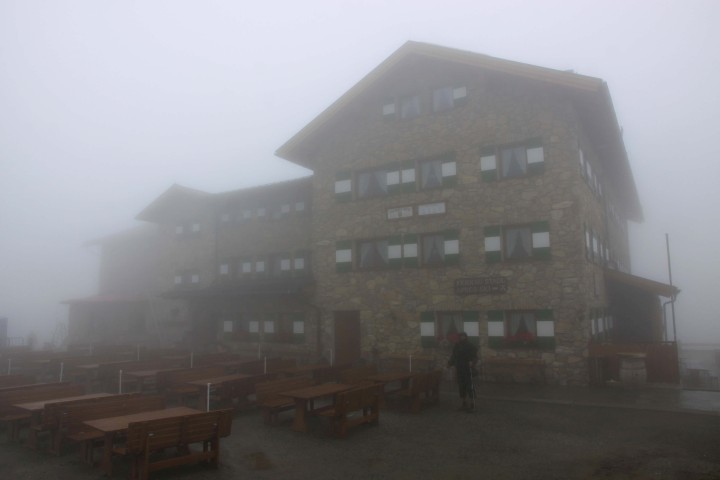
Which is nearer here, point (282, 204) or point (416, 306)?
point (416, 306)

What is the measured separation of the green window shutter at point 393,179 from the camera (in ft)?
63.7

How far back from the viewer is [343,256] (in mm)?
20344

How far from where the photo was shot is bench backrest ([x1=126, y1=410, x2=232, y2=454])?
7.03 metres

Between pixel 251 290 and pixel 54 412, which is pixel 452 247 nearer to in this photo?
pixel 251 290

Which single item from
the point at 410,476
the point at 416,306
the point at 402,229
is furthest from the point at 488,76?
the point at 410,476

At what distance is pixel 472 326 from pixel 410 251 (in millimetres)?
3330

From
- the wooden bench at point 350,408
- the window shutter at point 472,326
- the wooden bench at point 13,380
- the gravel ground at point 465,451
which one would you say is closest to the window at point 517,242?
the window shutter at point 472,326

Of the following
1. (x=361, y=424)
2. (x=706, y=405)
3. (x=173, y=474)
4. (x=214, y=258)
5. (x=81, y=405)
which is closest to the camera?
(x=173, y=474)

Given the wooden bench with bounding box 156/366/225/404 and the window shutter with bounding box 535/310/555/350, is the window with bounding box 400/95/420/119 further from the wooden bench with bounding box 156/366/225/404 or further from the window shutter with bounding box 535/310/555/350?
the wooden bench with bounding box 156/366/225/404

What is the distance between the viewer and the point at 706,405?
39.6 ft

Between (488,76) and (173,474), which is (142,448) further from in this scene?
(488,76)

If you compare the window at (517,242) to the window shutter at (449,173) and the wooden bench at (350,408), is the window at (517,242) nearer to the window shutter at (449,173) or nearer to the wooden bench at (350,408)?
the window shutter at (449,173)

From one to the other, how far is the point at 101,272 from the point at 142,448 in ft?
108

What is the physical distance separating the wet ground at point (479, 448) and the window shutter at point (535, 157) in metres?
7.38
